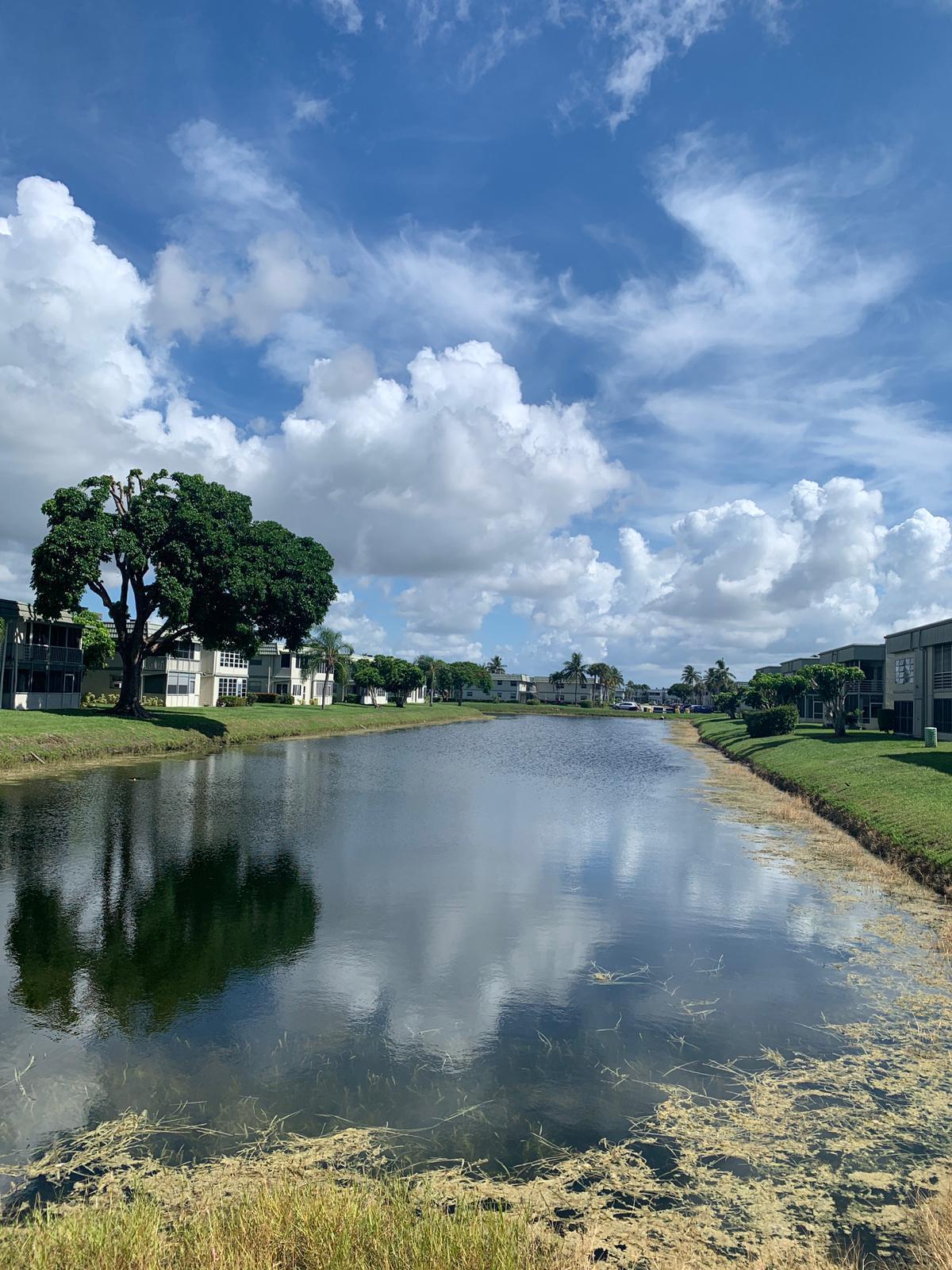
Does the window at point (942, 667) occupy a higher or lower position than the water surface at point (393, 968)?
higher

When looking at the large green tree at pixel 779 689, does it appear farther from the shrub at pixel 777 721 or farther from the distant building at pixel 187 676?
the distant building at pixel 187 676

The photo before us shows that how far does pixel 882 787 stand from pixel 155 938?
2902 centimetres

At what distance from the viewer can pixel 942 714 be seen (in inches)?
2233

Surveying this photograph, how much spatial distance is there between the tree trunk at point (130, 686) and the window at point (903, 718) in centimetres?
5819

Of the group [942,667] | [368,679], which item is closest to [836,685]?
[942,667]

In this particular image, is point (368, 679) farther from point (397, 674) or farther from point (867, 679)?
point (867, 679)

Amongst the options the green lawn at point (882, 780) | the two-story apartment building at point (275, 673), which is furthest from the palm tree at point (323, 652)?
the green lawn at point (882, 780)

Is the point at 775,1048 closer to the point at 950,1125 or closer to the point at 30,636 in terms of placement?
the point at 950,1125

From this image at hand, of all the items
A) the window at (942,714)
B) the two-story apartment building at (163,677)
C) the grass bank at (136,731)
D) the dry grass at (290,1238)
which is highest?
the two-story apartment building at (163,677)

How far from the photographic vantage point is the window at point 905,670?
62378 millimetres

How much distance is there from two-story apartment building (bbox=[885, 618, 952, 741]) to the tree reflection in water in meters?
50.3

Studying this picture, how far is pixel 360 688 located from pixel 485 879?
14550cm

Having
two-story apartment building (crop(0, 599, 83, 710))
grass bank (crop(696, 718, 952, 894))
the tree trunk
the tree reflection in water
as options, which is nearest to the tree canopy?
two-story apartment building (crop(0, 599, 83, 710))

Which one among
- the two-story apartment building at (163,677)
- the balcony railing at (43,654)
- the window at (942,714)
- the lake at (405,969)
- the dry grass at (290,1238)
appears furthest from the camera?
the two-story apartment building at (163,677)
